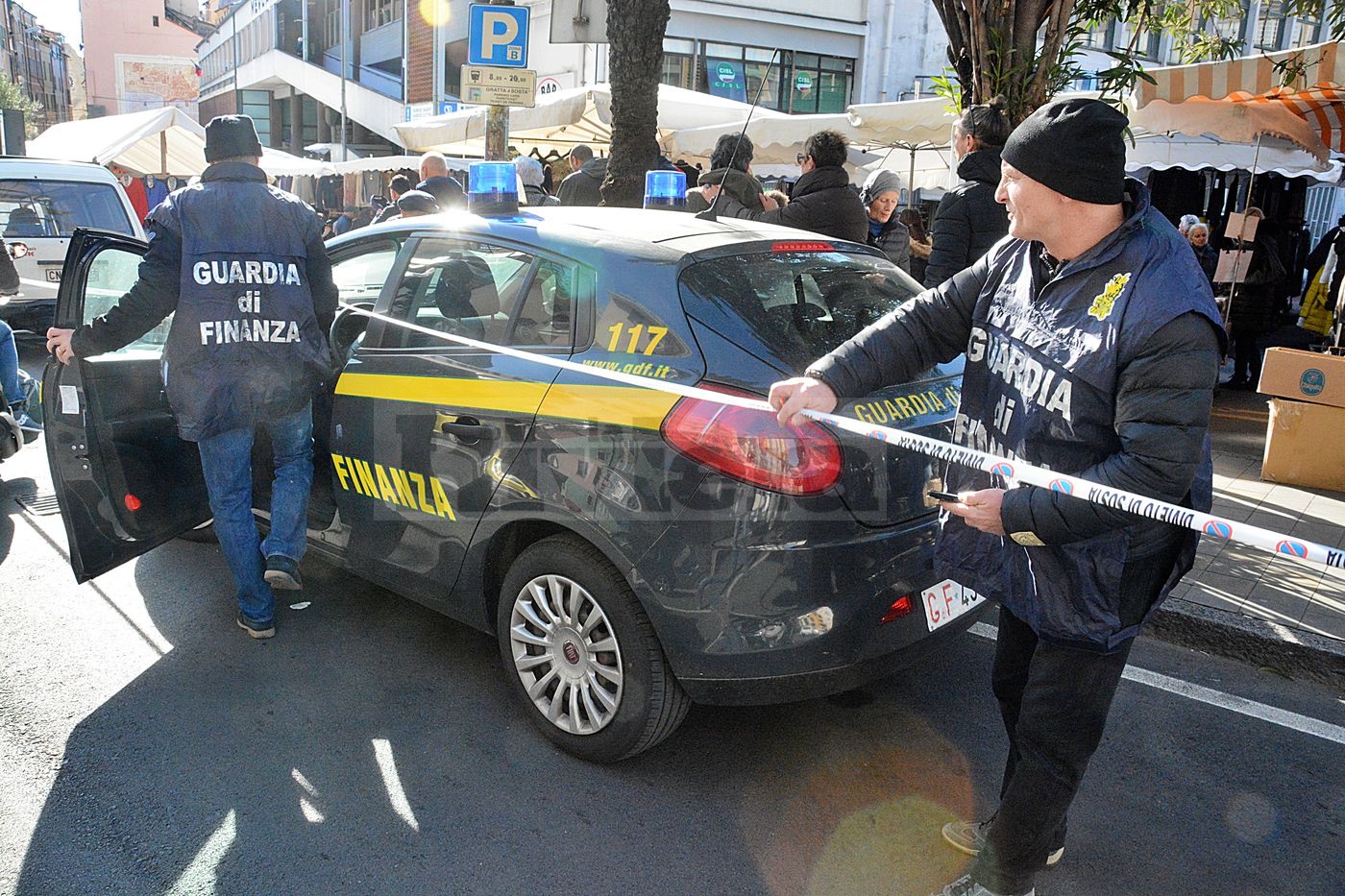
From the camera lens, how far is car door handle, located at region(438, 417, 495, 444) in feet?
10.7

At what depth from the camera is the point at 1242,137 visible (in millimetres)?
8914

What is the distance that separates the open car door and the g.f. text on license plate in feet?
9.52

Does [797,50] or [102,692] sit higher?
[797,50]

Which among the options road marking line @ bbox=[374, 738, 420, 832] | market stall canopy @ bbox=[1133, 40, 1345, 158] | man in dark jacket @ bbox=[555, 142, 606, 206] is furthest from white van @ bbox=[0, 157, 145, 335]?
market stall canopy @ bbox=[1133, 40, 1345, 158]

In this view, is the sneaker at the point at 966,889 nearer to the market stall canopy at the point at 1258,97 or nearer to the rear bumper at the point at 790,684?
the rear bumper at the point at 790,684

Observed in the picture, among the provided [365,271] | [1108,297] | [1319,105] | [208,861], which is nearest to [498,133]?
[365,271]

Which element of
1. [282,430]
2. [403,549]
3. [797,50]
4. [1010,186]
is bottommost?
[403,549]

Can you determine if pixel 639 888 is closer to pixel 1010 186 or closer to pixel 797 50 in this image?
pixel 1010 186

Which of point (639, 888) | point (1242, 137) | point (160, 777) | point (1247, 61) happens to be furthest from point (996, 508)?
point (1242, 137)

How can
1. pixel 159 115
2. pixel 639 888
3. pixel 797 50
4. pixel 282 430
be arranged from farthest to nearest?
pixel 797 50 → pixel 159 115 → pixel 282 430 → pixel 639 888

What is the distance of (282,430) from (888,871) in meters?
2.62

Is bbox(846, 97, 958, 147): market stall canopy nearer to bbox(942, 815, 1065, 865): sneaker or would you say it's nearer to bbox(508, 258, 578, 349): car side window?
bbox(508, 258, 578, 349): car side window

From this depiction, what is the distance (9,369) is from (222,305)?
3544mm

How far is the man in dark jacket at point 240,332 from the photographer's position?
12.2 ft
